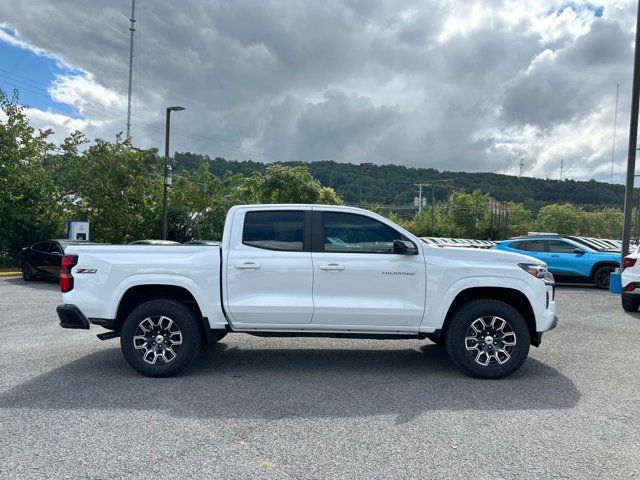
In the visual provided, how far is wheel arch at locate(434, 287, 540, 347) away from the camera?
5.82 metres

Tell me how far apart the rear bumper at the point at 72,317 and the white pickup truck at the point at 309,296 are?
11 mm

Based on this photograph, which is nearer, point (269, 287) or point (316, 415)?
point (316, 415)

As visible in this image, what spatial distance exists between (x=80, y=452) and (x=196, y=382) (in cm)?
177

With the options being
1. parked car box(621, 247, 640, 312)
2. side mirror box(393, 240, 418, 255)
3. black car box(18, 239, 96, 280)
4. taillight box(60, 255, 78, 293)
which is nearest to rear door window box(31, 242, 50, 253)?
black car box(18, 239, 96, 280)

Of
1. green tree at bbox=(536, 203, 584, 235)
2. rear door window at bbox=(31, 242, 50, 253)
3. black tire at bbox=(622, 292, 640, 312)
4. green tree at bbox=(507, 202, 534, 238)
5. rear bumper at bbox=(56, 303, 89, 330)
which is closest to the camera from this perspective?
rear bumper at bbox=(56, 303, 89, 330)

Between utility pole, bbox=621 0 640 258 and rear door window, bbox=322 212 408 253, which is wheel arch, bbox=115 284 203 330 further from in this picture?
utility pole, bbox=621 0 640 258

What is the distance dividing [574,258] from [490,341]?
11447mm

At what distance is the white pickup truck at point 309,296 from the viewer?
563 centimetres

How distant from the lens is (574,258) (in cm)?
1554

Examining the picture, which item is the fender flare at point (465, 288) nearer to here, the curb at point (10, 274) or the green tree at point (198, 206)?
the curb at point (10, 274)

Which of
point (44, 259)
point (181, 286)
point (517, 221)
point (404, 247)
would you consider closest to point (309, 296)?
point (404, 247)

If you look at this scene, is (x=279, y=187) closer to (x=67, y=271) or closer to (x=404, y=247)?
(x=67, y=271)

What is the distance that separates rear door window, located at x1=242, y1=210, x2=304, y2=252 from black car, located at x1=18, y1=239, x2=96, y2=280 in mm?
11504

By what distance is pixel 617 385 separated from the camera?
5.56m
